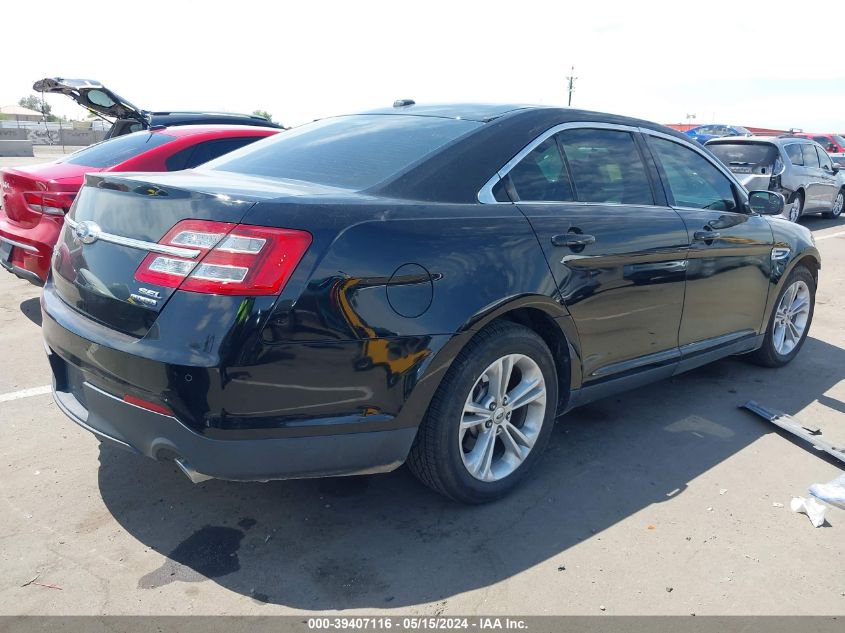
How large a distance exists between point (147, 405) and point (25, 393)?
7.21 feet

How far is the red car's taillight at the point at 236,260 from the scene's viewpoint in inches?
91.7

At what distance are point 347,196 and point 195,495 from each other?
1494 mm

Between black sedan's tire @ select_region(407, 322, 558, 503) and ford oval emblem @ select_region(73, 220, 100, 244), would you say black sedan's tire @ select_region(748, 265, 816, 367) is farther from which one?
ford oval emblem @ select_region(73, 220, 100, 244)

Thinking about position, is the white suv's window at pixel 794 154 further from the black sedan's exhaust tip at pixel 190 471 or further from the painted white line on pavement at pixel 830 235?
the black sedan's exhaust tip at pixel 190 471

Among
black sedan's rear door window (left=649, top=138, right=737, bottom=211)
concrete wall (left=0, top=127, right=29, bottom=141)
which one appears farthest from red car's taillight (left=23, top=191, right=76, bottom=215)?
concrete wall (left=0, top=127, right=29, bottom=141)

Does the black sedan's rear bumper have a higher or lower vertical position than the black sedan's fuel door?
lower

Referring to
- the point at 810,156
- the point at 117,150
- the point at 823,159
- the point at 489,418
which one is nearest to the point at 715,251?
the point at 489,418

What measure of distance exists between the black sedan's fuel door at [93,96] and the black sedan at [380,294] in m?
5.46

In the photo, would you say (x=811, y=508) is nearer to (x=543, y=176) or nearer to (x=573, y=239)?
(x=573, y=239)

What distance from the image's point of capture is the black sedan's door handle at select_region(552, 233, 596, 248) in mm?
3146

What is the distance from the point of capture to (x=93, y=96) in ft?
26.9

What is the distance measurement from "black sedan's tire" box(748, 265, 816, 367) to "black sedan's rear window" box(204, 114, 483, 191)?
9.69 ft

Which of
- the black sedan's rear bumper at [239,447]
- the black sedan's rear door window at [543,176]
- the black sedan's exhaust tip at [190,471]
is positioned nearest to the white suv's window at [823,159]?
the black sedan's rear door window at [543,176]
